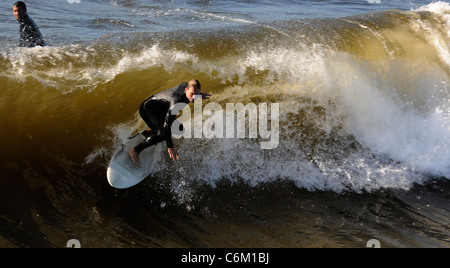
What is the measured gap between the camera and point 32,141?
433 cm

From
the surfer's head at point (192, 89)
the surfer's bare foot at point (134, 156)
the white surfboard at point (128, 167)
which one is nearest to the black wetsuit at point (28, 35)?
the white surfboard at point (128, 167)

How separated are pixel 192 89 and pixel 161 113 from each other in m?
0.63

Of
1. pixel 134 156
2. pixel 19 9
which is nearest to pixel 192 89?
pixel 134 156

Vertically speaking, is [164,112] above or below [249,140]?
above

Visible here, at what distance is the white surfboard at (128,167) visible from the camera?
3932 mm

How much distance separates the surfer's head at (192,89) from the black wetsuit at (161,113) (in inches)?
5.5

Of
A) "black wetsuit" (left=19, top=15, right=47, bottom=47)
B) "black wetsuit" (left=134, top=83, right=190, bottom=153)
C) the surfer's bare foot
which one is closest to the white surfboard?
the surfer's bare foot

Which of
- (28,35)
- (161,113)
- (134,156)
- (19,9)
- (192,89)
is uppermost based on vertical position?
(19,9)

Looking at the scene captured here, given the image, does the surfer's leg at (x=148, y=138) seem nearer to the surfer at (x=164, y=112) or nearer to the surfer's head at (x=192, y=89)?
the surfer at (x=164, y=112)

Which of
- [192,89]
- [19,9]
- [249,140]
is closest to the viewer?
[192,89]

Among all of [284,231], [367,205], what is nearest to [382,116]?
[367,205]

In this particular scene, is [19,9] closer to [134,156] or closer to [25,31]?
[25,31]

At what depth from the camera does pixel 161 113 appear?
13.4 feet

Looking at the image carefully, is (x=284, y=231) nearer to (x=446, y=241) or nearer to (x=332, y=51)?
(x=446, y=241)
